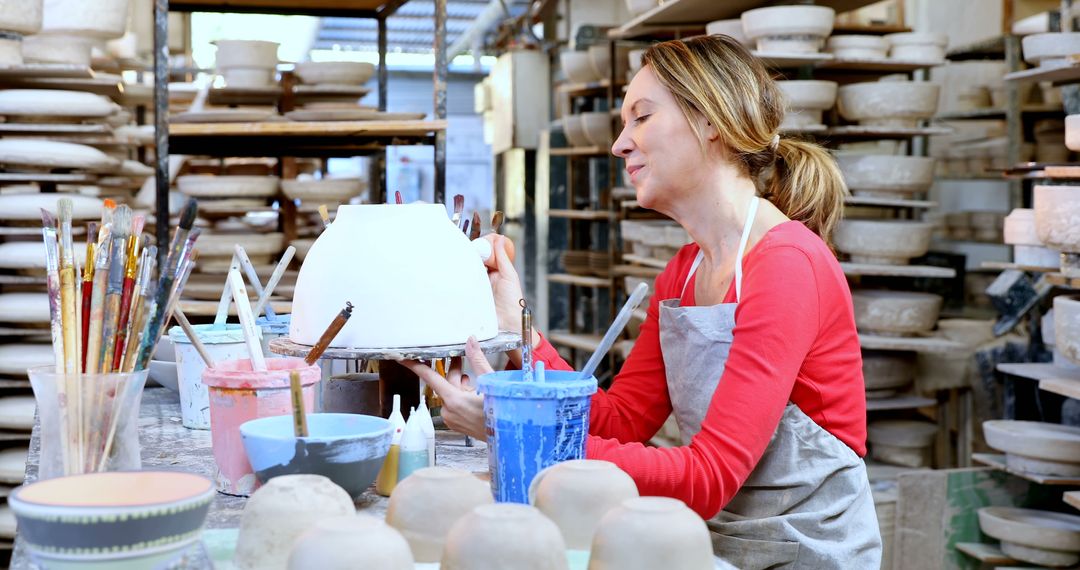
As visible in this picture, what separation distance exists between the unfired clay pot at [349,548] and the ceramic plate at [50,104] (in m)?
2.73

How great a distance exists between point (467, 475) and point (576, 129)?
5.74 m

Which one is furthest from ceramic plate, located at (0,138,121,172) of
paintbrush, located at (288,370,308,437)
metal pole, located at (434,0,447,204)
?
paintbrush, located at (288,370,308,437)

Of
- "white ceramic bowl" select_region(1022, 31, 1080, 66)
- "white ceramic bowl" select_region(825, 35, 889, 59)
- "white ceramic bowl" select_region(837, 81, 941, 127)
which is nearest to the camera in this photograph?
"white ceramic bowl" select_region(1022, 31, 1080, 66)

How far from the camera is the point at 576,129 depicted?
676 centimetres

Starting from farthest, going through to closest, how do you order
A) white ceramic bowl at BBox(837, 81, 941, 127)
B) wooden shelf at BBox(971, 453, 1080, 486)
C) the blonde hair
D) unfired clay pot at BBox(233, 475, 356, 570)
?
white ceramic bowl at BBox(837, 81, 941, 127) → wooden shelf at BBox(971, 453, 1080, 486) → the blonde hair → unfired clay pot at BBox(233, 475, 356, 570)

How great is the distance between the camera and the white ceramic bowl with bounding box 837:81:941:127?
4082 mm

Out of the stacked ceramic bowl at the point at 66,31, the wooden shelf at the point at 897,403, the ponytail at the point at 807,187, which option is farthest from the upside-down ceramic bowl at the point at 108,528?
the wooden shelf at the point at 897,403

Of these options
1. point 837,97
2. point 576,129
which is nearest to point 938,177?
point 576,129

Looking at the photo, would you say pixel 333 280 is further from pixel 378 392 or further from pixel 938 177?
pixel 938 177

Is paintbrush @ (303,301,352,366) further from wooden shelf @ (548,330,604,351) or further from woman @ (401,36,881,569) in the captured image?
wooden shelf @ (548,330,604,351)

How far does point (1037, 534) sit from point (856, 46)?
1.92 meters

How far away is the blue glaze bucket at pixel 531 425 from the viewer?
50.6 inches

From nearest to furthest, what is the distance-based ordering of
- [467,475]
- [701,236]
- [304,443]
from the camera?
[467,475] < [304,443] < [701,236]

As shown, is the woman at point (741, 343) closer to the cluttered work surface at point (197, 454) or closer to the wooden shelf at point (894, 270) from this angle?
the cluttered work surface at point (197, 454)
